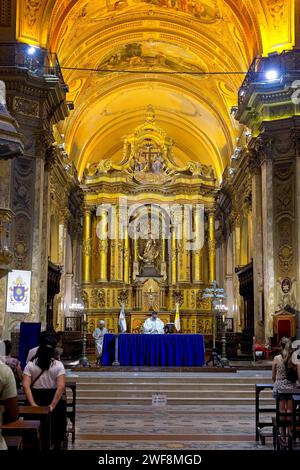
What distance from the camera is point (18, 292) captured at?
1747 centimetres

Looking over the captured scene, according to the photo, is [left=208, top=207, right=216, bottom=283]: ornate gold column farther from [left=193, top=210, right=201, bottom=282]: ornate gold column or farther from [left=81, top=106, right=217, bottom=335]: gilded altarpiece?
[left=193, top=210, right=201, bottom=282]: ornate gold column

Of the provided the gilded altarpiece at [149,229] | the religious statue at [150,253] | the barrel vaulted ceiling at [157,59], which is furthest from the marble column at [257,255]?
the religious statue at [150,253]

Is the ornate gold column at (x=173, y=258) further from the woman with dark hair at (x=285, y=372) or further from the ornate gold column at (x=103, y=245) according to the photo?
the woman with dark hair at (x=285, y=372)

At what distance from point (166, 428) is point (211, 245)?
20549 millimetres

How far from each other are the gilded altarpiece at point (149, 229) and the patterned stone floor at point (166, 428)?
1623 cm

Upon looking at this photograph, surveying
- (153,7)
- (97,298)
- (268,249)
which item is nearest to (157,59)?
(153,7)

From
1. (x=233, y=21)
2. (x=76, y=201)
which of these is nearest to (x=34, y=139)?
(x=233, y=21)

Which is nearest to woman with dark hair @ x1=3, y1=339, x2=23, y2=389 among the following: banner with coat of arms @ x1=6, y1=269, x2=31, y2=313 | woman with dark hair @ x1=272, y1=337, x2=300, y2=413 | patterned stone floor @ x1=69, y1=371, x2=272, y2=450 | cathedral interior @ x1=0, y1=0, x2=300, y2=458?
cathedral interior @ x1=0, y1=0, x2=300, y2=458

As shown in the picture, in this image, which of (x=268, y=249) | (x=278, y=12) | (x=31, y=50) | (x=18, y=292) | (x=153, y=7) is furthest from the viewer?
(x=153, y=7)

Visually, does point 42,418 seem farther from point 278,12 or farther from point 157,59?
point 157,59

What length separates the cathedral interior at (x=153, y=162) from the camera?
18484 mm

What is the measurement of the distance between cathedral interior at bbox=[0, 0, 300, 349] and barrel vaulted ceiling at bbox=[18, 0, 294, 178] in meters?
0.07

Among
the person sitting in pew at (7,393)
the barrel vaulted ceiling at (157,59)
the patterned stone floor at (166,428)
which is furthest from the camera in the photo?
the barrel vaulted ceiling at (157,59)
